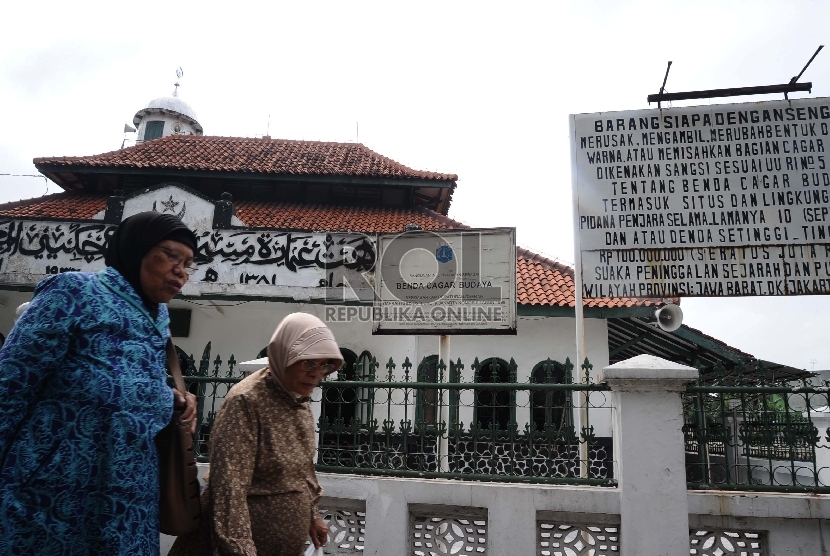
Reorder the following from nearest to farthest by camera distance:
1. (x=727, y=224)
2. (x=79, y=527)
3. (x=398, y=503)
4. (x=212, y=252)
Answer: (x=79, y=527), (x=398, y=503), (x=727, y=224), (x=212, y=252)

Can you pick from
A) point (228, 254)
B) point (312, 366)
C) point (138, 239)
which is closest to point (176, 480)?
point (312, 366)

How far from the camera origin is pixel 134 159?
14.0m

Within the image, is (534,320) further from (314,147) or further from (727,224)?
(314,147)

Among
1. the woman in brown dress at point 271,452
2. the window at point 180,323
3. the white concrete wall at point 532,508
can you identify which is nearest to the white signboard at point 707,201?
the white concrete wall at point 532,508

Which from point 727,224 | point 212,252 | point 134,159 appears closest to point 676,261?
point 727,224

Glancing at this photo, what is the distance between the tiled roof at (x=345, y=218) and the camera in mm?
10750

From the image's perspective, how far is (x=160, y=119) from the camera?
25453 millimetres

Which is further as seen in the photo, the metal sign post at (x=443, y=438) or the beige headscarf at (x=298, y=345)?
the metal sign post at (x=443, y=438)

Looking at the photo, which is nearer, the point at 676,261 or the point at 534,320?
the point at 676,261

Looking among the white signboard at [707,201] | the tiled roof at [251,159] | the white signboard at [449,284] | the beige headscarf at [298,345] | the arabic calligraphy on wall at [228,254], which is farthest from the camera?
the tiled roof at [251,159]

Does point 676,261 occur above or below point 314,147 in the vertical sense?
below

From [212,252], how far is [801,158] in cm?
895

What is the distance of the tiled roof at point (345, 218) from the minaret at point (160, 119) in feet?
41.4

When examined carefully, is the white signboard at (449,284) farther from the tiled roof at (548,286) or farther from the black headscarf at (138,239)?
the black headscarf at (138,239)
